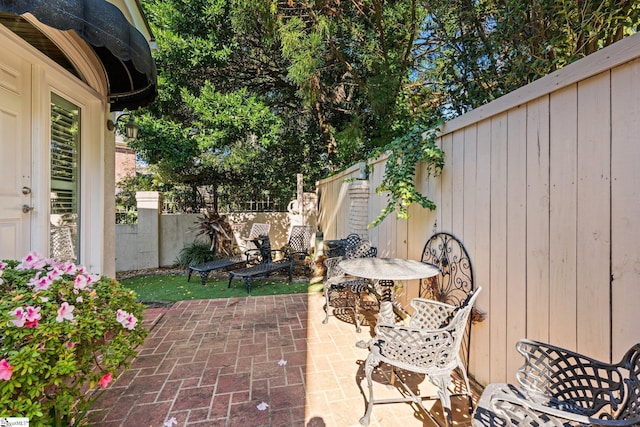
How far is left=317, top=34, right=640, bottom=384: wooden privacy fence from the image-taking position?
1305 millimetres

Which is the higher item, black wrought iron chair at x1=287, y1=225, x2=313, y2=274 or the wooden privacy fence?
the wooden privacy fence

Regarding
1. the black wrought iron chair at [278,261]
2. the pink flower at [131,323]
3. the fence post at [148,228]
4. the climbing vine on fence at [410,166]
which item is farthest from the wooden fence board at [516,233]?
the fence post at [148,228]

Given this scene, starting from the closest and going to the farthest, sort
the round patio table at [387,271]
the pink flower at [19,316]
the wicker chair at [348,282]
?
the pink flower at [19,316], the round patio table at [387,271], the wicker chair at [348,282]

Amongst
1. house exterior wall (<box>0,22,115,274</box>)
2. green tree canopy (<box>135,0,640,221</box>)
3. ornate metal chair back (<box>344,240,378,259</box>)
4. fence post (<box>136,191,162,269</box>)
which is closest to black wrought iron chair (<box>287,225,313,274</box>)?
green tree canopy (<box>135,0,640,221</box>)

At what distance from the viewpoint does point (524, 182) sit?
1835mm

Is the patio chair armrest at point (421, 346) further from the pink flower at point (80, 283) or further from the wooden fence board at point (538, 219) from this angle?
the pink flower at point (80, 283)

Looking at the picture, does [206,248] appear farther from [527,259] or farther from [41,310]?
[527,259]

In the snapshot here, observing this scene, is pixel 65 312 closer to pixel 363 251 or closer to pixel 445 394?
pixel 445 394

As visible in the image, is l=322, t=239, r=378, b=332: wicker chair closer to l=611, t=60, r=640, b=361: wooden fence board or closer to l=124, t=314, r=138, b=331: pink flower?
l=124, t=314, r=138, b=331: pink flower

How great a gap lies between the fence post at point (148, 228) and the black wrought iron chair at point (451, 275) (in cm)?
628

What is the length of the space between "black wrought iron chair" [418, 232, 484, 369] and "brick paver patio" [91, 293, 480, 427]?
699mm

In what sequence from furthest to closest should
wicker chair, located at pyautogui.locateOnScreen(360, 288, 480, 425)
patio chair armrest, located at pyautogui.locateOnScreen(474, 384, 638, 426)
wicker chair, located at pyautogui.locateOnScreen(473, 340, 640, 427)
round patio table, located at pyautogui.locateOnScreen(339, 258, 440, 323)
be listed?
round patio table, located at pyautogui.locateOnScreen(339, 258, 440, 323), wicker chair, located at pyautogui.locateOnScreen(360, 288, 480, 425), wicker chair, located at pyautogui.locateOnScreen(473, 340, 640, 427), patio chair armrest, located at pyautogui.locateOnScreen(474, 384, 638, 426)

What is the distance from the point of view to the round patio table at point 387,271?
2.09 metres

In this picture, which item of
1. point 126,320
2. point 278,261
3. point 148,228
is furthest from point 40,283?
point 148,228
